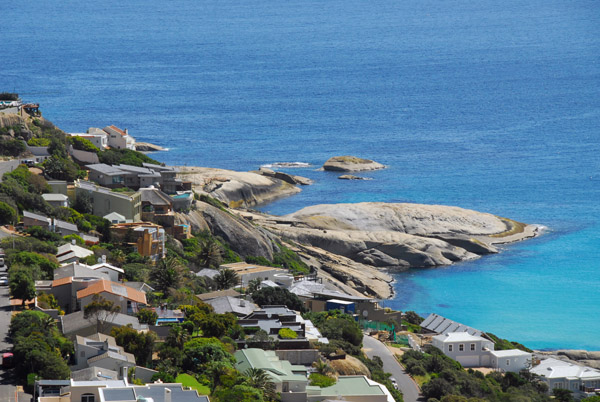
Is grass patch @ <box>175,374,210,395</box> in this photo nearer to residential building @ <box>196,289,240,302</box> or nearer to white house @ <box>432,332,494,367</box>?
residential building @ <box>196,289,240,302</box>

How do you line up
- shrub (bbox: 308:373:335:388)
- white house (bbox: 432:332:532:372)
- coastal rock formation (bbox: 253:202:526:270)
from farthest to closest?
coastal rock formation (bbox: 253:202:526:270) → white house (bbox: 432:332:532:372) → shrub (bbox: 308:373:335:388)

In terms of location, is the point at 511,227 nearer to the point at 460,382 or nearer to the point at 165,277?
the point at 165,277

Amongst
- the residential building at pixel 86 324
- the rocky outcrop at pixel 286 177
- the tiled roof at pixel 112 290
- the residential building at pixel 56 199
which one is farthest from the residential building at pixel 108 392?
the rocky outcrop at pixel 286 177

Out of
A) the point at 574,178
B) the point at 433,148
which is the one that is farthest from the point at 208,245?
the point at 433,148

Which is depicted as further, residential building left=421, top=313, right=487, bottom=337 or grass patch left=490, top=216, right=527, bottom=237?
grass patch left=490, top=216, right=527, bottom=237

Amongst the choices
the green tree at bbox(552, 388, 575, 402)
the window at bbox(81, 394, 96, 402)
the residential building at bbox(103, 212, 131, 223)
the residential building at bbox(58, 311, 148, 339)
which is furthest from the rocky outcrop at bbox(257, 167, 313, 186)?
the window at bbox(81, 394, 96, 402)

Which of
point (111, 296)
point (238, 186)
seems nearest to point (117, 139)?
point (238, 186)
